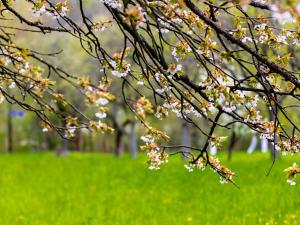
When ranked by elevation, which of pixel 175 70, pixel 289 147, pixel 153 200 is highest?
pixel 153 200

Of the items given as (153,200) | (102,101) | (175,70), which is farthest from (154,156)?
(153,200)

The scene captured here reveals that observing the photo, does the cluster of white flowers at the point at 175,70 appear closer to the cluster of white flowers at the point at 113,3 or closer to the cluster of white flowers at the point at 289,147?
the cluster of white flowers at the point at 113,3

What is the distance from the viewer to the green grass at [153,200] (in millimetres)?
9672

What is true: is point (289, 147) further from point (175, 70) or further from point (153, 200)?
point (153, 200)

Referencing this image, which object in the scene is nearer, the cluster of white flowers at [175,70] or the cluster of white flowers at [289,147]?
the cluster of white flowers at [175,70]

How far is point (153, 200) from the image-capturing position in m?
12.5

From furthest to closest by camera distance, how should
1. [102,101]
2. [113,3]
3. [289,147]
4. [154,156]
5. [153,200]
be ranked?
[153,200] → [102,101] → [154,156] → [289,147] → [113,3]

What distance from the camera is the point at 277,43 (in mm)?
3699

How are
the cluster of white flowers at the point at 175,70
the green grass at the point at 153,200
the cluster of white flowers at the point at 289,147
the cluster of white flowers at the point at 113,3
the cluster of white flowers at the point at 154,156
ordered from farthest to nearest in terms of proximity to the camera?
the green grass at the point at 153,200 < the cluster of white flowers at the point at 154,156 < the cluster of white flowers at the point at 289,147 < the cluster of white flowers at the point at 175,70 < the cluster of white flowers at the point at 113,3

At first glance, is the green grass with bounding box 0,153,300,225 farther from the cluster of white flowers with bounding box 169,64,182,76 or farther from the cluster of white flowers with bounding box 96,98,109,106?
the cluster of white flowers with bounding box 169,64,182,76

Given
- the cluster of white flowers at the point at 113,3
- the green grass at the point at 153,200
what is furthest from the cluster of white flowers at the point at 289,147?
the green grass at the point at 153,200

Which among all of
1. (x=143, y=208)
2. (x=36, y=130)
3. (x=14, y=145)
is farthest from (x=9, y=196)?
(x=14, y=145)

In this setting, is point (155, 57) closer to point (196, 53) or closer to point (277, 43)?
point (196, 53)

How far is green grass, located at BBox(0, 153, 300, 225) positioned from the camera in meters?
9.67
